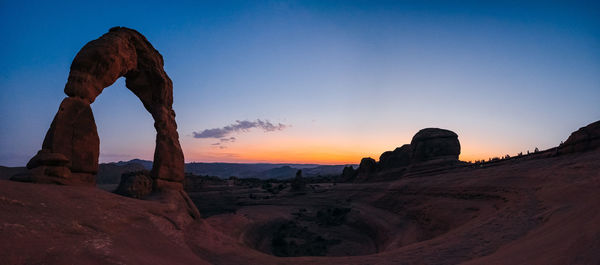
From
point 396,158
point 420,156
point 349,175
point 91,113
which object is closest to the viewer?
point 91,113

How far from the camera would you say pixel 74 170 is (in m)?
8.36

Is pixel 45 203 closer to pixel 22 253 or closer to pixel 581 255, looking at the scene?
pixel 22 253

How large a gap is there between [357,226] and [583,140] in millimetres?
14006

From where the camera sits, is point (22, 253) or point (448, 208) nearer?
point (22, 253)

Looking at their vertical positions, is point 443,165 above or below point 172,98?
below

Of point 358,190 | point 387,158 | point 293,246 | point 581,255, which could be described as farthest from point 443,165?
point 581,255

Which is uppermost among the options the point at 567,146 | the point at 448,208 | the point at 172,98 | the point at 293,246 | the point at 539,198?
the point at 172,98

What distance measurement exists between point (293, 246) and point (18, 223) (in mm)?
14667

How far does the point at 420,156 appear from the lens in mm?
33969

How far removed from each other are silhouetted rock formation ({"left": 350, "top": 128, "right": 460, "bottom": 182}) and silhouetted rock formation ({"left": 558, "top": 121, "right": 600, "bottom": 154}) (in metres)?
12.1

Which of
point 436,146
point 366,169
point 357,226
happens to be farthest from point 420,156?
point 357,226

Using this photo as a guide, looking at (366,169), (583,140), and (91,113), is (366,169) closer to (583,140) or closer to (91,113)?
(583,140)

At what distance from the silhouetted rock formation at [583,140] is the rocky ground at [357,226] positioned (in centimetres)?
121

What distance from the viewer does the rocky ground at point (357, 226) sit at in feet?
13.4
